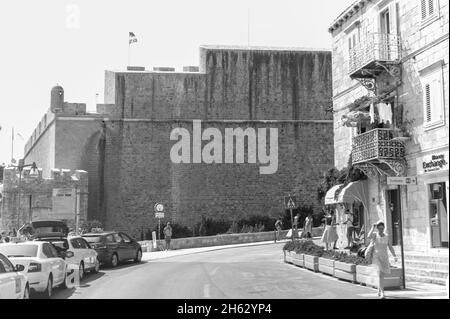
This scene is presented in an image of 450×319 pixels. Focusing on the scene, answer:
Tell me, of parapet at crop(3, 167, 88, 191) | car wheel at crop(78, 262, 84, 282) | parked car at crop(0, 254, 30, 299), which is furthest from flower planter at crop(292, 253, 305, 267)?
parapet at crop(3, 167, 88, 191)

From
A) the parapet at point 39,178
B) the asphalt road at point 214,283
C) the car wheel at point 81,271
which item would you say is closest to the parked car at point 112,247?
the asphalt road at point 214,283

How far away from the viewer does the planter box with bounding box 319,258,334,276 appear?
1677 cm

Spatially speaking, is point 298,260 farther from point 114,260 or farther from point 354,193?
point 114,260

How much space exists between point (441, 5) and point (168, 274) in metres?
11.5

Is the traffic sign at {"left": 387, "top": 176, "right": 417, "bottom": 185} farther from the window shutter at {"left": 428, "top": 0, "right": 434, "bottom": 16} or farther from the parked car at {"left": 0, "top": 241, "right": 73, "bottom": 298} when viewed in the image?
the parked car at {"left": 0, "top": 241, "right": 73, "bottom": 298}

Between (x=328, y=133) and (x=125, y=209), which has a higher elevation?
(x=328, y=133)

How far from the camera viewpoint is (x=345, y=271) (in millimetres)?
15586

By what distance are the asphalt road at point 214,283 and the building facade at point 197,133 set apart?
20.8 m

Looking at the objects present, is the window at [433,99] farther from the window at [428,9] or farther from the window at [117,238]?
the window at [117,238]

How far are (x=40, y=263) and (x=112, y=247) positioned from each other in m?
8.61

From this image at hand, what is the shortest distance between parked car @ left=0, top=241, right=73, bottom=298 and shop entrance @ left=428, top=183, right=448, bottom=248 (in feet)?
35.3
